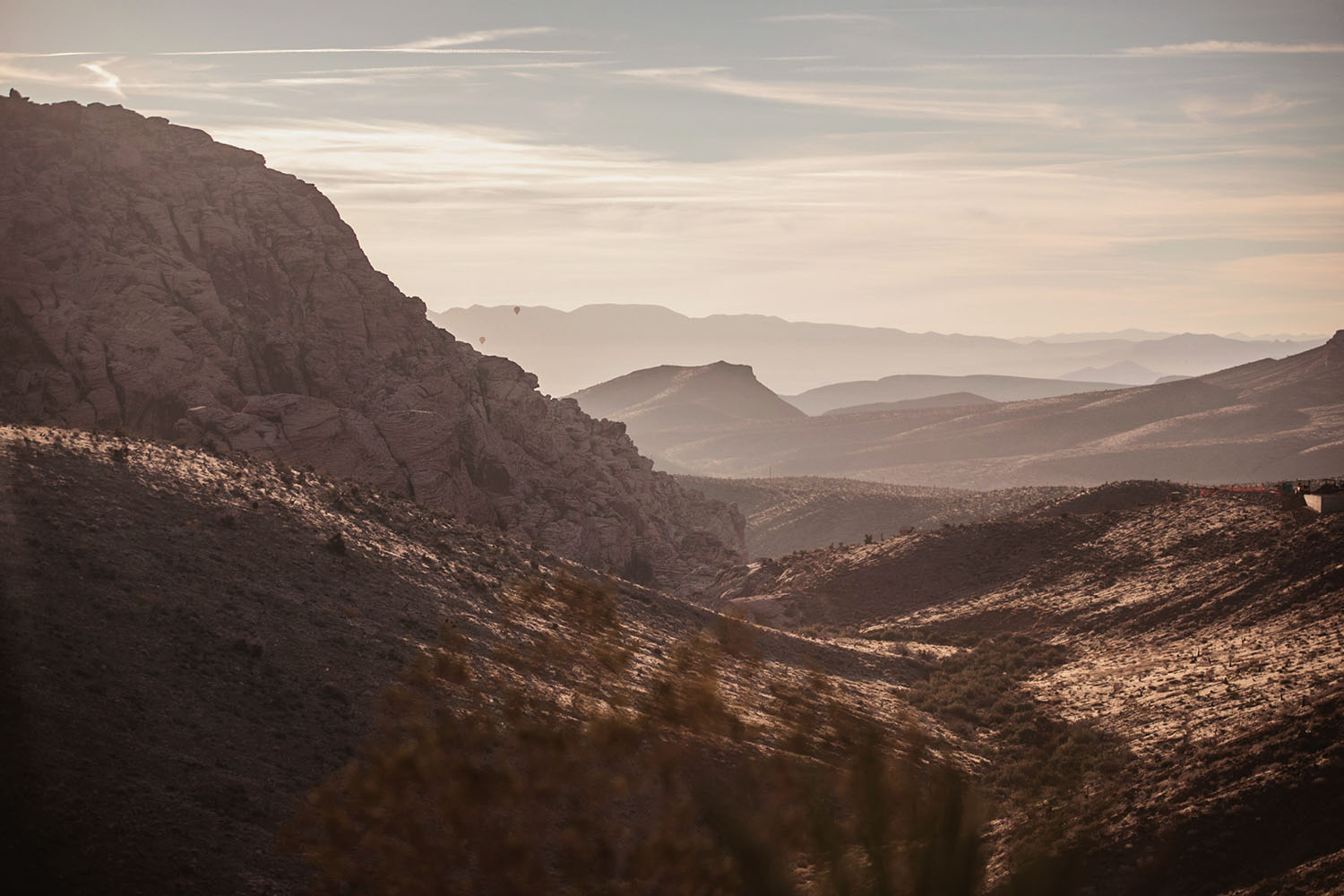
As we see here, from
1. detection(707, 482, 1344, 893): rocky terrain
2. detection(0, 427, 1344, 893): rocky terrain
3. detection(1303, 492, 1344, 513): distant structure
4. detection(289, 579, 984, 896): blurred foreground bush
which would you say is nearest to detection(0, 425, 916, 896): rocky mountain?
detection(0, 427, 1344, 893): rocky terrain

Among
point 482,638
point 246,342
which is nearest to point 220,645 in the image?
point 482,638

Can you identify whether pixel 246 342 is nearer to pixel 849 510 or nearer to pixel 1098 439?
pixel 849 510

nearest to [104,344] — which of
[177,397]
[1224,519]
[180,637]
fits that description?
[177,397]

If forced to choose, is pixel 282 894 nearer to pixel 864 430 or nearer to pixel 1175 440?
pixel 1175 440

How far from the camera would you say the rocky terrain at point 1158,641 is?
14461 mm

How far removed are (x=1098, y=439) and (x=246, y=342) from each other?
13849 cm

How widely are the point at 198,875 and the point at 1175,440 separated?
144 meters

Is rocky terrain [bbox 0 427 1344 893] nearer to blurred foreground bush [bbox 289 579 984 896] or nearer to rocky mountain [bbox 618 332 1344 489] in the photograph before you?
blurred foreground bush [bbox 289 579 984 896]

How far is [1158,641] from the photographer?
1188 inches

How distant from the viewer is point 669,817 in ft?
53.4

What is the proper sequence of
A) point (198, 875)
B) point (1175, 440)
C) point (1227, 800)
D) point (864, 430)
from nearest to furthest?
point (198, 875), point (1227, 800), point (1175, 440), point (864, 430)

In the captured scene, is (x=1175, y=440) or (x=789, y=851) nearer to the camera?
(x=789, y=851)

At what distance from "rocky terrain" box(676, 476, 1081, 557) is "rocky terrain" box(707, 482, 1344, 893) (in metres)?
22.8

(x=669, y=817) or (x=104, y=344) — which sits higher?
(x=104, y=344)
